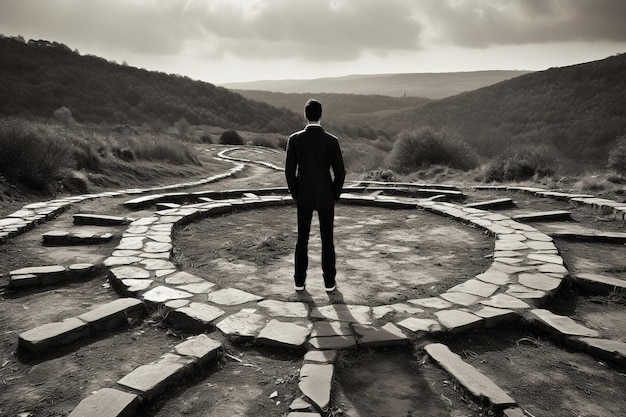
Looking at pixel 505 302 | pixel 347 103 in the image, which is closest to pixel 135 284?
pixel 505 302

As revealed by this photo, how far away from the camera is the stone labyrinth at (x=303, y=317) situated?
252 centimetres

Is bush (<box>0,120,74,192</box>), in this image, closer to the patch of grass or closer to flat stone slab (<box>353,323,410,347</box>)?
the patch of grass

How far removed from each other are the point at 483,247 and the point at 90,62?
52909 millimetres

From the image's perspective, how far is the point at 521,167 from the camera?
12.6 m

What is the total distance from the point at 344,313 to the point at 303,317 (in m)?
0.33

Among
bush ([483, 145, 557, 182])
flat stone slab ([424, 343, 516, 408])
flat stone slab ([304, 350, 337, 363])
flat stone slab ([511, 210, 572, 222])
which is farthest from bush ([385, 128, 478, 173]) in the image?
flat stone slab ([304, 350, 337, 363])

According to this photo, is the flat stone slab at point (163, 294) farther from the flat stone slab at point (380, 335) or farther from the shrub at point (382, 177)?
the shrub at point (382, 177)

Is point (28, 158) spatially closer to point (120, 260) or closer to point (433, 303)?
point (120, 260)

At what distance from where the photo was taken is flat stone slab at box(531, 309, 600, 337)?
3.12m

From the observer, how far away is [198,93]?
52.7m

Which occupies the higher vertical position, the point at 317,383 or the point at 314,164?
the point at 314,164

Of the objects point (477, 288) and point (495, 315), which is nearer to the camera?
point (495, 315)

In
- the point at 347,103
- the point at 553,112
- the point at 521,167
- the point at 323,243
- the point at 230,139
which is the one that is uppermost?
the point at 347,103

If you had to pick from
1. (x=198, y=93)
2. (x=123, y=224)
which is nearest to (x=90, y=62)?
(x=198, y=93)
